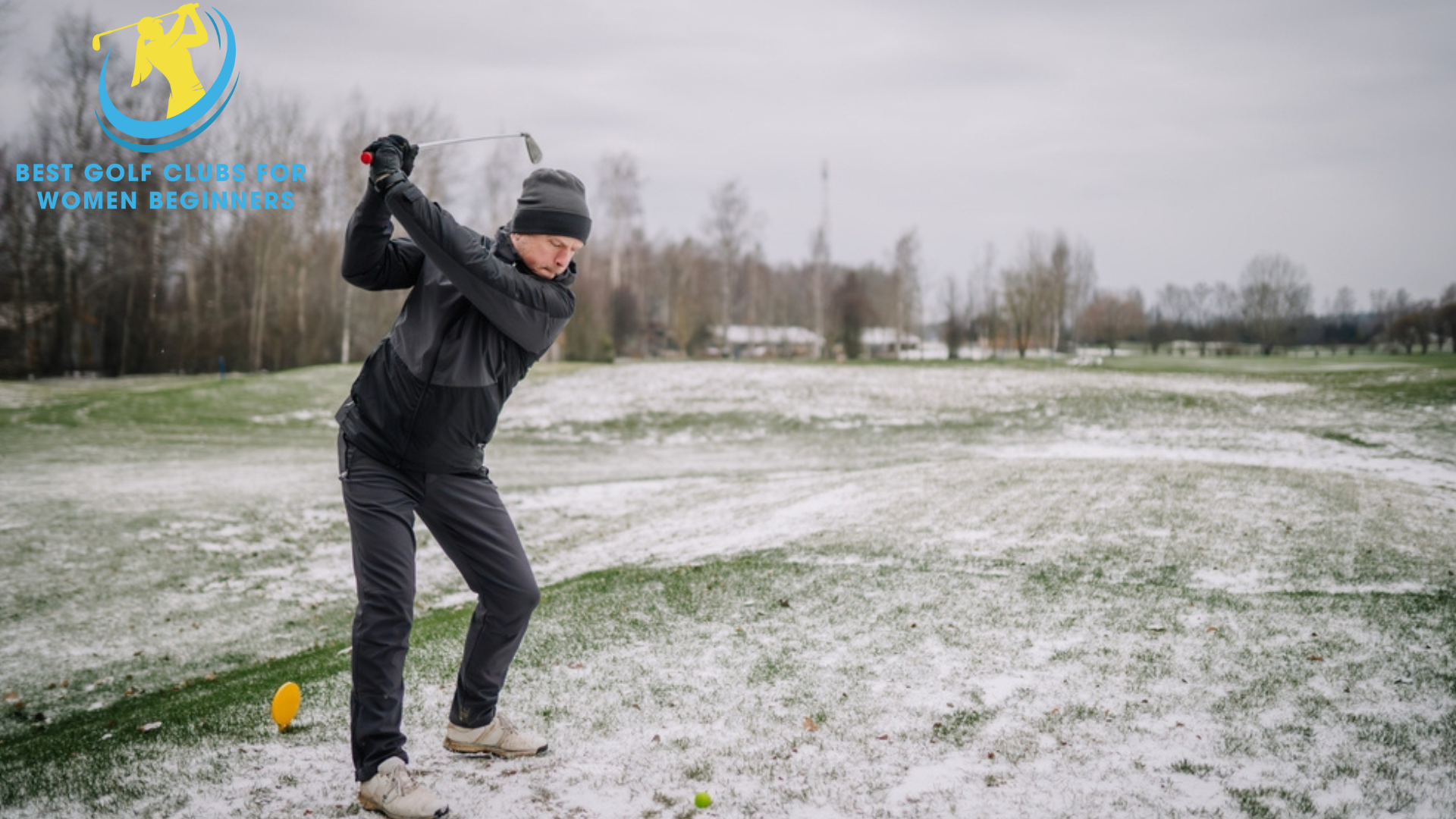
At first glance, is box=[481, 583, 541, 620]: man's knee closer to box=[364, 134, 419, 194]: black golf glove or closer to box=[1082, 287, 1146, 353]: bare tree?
box=[364, 134, 419, 194]: black golf glove

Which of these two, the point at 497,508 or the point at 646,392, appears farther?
the point at 646,392

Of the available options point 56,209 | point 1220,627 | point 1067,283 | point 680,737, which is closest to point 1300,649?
point 1220,627

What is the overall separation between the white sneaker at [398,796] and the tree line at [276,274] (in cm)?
3941

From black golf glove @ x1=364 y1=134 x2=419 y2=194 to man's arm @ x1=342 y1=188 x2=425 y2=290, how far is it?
0.08 metres

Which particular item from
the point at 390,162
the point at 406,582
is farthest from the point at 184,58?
the point at 406,582

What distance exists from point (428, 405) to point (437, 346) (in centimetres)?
26

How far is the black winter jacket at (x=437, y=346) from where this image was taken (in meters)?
3.72

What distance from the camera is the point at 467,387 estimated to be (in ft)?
12.6

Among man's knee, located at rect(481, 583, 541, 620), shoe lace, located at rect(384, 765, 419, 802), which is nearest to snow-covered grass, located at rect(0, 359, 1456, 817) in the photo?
shoe lace, located at rect(384, 765, 419, 802)

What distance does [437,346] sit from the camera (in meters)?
3.77

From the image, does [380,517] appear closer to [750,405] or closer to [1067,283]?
[750,405]

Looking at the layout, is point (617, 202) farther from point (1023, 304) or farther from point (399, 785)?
point (399, 785)

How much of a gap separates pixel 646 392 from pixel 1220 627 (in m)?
26.8

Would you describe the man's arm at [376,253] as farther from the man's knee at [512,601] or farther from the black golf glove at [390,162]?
the man's knee at [512,601]
